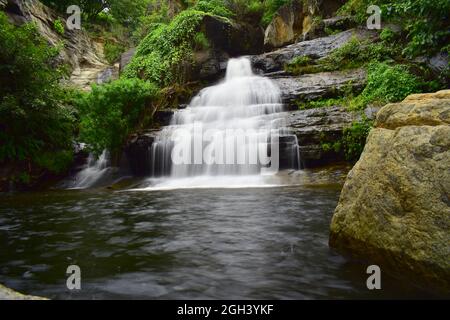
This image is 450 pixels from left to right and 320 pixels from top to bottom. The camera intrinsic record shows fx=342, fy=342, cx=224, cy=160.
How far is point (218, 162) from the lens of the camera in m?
12.2

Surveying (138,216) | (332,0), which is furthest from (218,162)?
(332,0)

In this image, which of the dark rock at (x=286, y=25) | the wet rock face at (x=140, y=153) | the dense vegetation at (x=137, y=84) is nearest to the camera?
the dense vegetation at (x=137, y=84)

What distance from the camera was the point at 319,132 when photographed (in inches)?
437

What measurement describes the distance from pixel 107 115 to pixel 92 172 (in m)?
2.58

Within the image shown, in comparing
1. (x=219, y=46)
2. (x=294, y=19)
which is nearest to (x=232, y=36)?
(x=219, y=46)

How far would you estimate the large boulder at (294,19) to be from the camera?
63.5 feet

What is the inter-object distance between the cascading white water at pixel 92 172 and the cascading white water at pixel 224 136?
2438 millimetres

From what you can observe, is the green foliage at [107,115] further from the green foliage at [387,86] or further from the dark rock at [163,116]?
the green foliage at [387,86]

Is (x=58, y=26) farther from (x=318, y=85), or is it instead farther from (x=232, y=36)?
(x=318, y=85)

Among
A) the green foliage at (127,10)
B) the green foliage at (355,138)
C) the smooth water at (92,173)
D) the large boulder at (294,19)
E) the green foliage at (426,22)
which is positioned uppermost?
the green foliage at (127,10)

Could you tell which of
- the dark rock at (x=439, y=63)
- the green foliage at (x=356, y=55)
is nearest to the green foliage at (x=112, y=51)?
the green foliage at (x=356, y=55)
